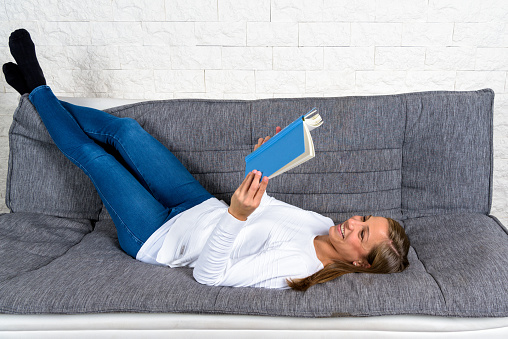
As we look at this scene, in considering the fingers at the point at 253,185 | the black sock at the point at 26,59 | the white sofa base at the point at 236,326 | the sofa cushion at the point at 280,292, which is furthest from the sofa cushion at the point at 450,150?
the black sock at the point at 26,59

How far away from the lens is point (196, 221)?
5.42 feet

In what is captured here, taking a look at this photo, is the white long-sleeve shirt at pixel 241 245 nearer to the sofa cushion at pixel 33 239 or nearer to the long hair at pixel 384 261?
the long hair at pixel 384 261

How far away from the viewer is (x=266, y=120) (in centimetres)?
198

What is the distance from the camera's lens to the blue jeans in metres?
1.68

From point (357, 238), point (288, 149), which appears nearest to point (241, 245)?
point (357, 238)

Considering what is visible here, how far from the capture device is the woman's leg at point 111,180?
1670 millimetres

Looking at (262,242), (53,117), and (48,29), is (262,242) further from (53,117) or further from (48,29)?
(48,29)

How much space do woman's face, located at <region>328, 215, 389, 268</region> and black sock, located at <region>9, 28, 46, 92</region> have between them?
1.48 meters

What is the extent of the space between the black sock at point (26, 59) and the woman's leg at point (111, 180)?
10 centimetres

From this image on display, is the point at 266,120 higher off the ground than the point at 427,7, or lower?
lower

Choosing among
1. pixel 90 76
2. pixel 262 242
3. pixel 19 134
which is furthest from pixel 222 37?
pixel 262 242

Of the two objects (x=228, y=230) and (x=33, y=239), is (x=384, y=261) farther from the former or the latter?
(x=33, y=239)

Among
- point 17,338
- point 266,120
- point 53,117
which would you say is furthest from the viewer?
point 266,120

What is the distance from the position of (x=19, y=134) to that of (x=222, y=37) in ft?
3.67
